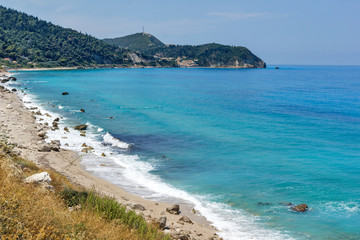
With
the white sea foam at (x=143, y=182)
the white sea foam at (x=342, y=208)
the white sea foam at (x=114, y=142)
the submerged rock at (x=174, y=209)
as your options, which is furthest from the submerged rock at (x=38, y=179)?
the white sea foam at (x=114, y=142)

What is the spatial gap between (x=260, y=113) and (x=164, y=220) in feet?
120

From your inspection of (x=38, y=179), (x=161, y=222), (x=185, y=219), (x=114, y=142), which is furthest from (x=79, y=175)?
(x=114, y=142)

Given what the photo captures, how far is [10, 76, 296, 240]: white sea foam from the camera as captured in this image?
1500 centimetres

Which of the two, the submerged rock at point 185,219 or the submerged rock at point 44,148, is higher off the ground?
the submerged rock at point 44,148

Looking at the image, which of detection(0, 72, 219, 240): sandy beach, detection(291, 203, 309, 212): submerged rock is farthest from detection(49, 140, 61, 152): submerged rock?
detection(291, 203, 309, 212): submerged rock

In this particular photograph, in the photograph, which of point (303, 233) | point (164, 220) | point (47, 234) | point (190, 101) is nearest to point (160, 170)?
point (164, 220)

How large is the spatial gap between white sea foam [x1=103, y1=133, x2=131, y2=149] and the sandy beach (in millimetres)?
4676

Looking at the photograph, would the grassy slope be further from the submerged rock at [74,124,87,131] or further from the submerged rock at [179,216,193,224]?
the submerged rock at [74,124,87,131]

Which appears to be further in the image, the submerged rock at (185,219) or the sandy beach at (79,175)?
the submerged rock at (185,219)

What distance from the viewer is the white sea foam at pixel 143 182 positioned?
49.2ft

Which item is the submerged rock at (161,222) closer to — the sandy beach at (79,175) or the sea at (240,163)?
the sandy beach at (79,175)

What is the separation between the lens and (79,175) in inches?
773

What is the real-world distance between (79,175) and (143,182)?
173 inches

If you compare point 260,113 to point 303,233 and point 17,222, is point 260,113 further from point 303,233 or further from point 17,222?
point 17,222
